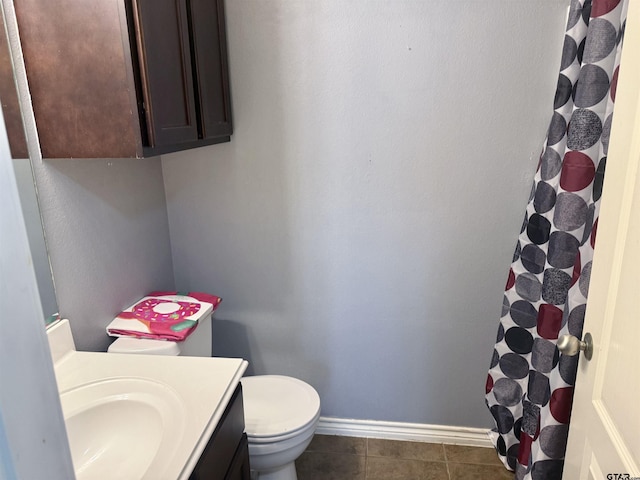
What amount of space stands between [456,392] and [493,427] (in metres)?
0.23

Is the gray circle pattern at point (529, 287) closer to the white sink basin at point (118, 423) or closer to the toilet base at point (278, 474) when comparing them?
the toilet base at point (278, 474)

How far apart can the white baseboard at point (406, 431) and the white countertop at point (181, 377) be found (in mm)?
1063

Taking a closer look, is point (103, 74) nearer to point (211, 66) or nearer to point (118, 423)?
point (211, 66)

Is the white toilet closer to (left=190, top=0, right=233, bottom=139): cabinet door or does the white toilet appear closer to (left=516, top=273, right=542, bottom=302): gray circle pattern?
(left=190, top=0, right=233, bottom=139): cabinet door

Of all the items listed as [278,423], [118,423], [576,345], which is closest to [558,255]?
[576,345]

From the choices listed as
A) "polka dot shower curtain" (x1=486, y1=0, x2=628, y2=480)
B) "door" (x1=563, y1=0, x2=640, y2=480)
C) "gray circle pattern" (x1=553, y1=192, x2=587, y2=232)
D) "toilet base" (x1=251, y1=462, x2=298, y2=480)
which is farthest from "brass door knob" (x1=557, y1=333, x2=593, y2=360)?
"toilet base" (x1=251, y1=462, x2=298, y2=480)

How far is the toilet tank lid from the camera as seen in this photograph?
1.47m

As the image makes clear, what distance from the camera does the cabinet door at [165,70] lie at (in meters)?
1.18

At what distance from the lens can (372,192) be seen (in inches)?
72.2

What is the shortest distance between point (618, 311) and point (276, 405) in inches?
47.5

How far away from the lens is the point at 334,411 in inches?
84.6

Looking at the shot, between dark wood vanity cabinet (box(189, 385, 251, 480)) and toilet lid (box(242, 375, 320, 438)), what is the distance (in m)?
0.25

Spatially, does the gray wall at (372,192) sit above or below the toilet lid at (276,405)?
above

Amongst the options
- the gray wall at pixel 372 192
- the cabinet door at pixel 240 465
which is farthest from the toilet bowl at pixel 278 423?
the gray wall at pixel 372 192
